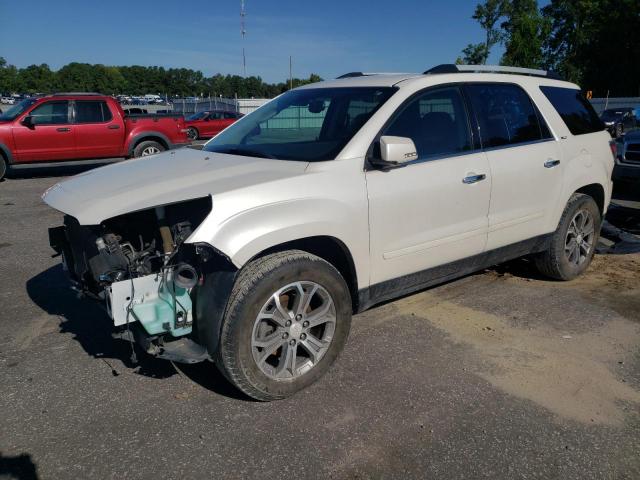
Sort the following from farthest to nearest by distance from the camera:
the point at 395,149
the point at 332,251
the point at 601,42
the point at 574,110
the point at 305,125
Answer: the point at 601,42, the point at 574,110, the point at 305,125, the point at 332,251, the point at 395,149

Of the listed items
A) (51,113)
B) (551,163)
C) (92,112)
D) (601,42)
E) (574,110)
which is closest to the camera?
(551,163)

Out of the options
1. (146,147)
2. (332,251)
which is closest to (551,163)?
(332,251)

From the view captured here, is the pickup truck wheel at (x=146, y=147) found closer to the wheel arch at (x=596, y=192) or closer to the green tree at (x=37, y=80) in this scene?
the wheel arch at (x=596, y=192)

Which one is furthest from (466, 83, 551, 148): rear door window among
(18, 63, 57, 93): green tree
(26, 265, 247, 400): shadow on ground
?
(18, 63, 57, 93): green tree

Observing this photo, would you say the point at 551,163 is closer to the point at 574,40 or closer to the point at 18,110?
the point at 18,110

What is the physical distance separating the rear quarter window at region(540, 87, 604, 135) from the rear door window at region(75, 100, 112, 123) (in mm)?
Result: 10775

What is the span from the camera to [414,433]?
2.75 metres

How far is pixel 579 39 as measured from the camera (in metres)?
60.2

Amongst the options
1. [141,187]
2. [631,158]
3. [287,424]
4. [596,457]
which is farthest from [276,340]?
[631,158]

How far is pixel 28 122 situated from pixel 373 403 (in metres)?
11.7

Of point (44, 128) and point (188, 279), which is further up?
point (44, 128)

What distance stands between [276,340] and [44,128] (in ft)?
36.6

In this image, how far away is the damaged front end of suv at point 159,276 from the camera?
275 centimetres

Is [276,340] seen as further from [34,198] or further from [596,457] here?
[34,198]
